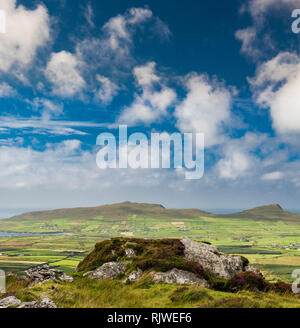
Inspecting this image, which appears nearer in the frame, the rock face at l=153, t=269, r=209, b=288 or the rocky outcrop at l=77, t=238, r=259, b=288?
the rock face at l=153, t=269, r=209, b=288

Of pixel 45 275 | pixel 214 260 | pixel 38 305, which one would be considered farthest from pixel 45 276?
pixel 214 260

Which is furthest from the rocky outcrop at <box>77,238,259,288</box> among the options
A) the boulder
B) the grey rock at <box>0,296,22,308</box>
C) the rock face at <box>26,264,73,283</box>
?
the grey rock at <box>0,296,22,308</box>

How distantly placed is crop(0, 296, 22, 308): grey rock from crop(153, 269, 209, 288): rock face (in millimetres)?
9718

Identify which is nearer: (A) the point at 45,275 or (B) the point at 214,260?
(A) the point at 45,275

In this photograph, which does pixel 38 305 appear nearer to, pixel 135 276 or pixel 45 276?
pixel 45 276

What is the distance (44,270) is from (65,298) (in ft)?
24.7

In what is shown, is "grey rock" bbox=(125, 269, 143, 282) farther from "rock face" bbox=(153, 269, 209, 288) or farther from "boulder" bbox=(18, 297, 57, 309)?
"boulder" bbox=(18, 297, 57, 309)

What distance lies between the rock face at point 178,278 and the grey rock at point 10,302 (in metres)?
9.72

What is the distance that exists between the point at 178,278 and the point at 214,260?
6.24 metres

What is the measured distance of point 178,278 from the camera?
59.3ft

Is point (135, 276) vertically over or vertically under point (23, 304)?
under

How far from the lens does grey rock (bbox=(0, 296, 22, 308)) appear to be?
1040 cm
